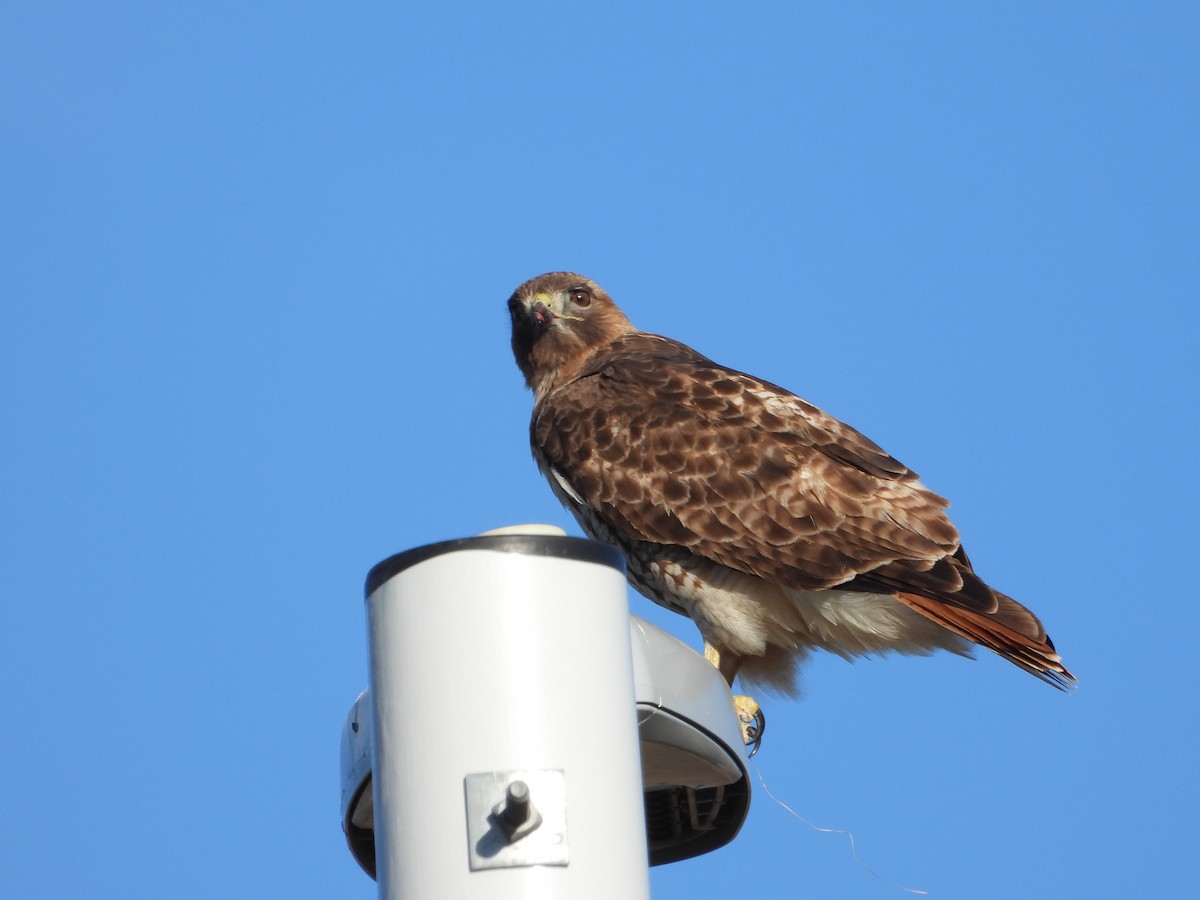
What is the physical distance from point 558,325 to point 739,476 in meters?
1.76

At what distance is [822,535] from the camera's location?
6.28 metres

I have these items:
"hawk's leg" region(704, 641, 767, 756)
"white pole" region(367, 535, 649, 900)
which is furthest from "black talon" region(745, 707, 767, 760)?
"white pole" region(367, 535, 649, 900)

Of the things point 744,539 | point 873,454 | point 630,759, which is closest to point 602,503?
point 744,539

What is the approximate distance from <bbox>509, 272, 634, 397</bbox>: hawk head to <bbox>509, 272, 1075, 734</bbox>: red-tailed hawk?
75 centimetres

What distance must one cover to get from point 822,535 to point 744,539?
29 centimetres

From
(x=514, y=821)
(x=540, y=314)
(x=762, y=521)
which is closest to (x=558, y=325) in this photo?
(x=540, y=314)

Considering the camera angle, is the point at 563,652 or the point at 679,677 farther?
the point at 679,677

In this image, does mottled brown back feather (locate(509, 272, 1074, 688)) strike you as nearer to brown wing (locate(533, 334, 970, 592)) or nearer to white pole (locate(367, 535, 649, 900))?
brown wing (locate(533, 334, 970, 592))

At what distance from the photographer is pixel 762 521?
6.36 m

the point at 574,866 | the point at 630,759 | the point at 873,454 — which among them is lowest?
the point at 574,866

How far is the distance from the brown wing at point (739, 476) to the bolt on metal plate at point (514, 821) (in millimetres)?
3325

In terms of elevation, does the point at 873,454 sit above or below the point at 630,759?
above

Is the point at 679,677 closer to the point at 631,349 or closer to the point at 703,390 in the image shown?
the point at 703,390

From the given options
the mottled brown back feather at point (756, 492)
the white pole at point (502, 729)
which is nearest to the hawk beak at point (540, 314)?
the mottled brown back feather at point (756, 492)
